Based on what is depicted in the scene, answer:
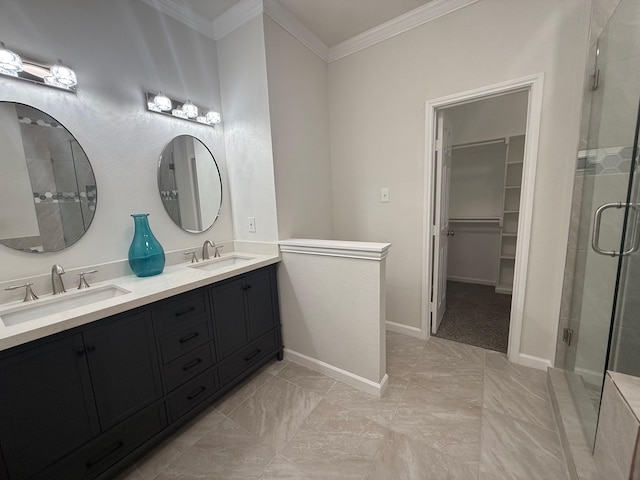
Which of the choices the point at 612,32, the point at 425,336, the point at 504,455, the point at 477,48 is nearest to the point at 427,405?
the point at 504,455

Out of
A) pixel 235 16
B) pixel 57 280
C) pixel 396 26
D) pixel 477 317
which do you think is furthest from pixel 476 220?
pixel 57 280

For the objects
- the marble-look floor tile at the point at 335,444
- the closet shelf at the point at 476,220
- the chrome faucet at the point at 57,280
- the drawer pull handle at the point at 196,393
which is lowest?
the marble-look floor tile at the point at 335,444

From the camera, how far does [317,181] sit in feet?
7.92

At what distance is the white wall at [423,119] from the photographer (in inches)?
63.5

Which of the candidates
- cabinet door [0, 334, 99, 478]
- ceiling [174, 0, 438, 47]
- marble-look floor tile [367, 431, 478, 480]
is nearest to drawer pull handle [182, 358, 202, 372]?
cabinet door [0, 334, 99, 478]

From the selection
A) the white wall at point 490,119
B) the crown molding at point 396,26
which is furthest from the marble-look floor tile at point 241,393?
the white wall at point 490,119

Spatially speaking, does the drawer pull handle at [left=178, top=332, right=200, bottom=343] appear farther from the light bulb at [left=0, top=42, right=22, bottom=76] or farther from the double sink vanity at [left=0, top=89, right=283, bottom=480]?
the light bulb at [left=0, top=42, right=22, bottom=76]

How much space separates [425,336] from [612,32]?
7.48 feet

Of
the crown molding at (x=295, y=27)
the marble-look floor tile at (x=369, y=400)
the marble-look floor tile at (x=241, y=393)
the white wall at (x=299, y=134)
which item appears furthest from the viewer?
the white wall at (x=299, y=134)

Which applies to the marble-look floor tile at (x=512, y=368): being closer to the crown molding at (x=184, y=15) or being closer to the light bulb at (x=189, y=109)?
the light bulb at (x=189, y=109)

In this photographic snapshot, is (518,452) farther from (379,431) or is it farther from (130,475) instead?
(130,475)

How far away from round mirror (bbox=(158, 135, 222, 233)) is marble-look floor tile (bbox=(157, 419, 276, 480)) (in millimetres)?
1414

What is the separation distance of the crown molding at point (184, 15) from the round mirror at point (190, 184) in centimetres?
82

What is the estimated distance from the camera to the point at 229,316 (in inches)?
66.2
